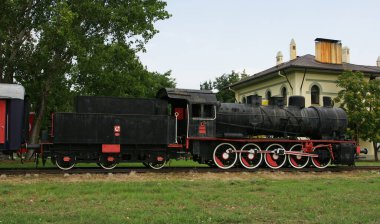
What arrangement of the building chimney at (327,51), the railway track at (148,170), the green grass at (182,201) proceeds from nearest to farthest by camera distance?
the green grass at (182,201)
the railway track at (148,170)
the building chimney at (327,51)

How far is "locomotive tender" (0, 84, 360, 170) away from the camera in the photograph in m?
13.7

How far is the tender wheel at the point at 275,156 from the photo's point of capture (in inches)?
629

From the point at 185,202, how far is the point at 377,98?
88.0 feet

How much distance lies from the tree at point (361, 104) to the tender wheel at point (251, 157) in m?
16.6

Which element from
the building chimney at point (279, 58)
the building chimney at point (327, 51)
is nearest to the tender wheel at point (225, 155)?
the building chimney at point (327, 51)

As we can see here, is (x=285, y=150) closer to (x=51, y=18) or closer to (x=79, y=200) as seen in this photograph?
(x=79, y=200)

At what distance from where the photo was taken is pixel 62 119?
13.6 m

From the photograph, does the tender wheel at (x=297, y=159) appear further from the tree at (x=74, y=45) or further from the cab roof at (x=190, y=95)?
Result: the tree at (x=74, y=45)

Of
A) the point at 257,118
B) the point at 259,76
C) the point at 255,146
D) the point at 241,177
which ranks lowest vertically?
the point at 241,177

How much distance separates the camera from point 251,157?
15828 millimetres

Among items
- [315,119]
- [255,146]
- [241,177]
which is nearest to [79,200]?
[241,177]

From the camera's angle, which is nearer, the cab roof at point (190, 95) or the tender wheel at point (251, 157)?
the cab roof at point (190, 95)

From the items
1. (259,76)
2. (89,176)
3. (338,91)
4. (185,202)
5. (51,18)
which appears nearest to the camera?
(185,202)

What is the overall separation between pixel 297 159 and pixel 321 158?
956mm
